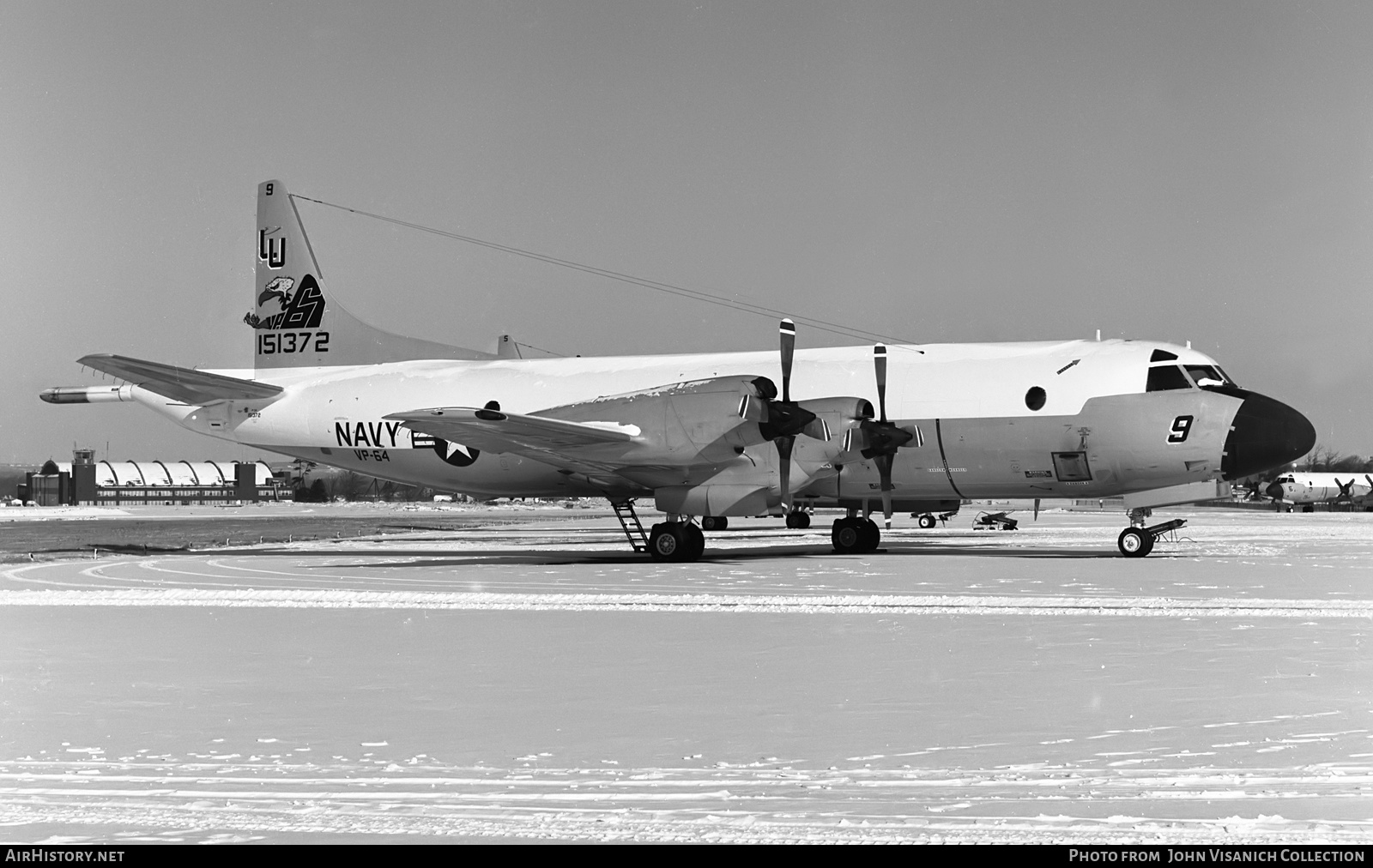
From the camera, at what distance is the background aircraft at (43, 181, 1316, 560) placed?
25.8 m

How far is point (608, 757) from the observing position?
7141mm

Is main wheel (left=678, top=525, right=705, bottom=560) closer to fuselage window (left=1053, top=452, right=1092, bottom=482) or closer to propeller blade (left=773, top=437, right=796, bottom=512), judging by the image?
propeller blade (left=773, top=437, right=796, bottom=512)

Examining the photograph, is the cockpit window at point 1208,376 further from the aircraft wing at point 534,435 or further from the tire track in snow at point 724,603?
the aircraft wing at point 534,435

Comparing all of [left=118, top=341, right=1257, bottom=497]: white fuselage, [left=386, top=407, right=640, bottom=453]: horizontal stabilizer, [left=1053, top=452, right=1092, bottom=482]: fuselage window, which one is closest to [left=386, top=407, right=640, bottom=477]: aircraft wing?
[left=386, top=407, right=640, bottom=453]: horizontal stabilizer

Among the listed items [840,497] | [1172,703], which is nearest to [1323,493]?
[840,497]

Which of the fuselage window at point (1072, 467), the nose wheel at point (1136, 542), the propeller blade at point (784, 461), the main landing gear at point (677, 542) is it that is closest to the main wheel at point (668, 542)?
the main landing gear at point (677, 542)

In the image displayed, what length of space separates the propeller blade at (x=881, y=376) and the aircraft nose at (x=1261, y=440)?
22.8 ft

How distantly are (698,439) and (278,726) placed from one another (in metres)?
18.2

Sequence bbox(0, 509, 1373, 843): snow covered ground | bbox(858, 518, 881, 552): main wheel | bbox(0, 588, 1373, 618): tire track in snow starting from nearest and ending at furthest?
bbox(0, 509, 1373, 843): snow covered ground < bbox(0, 588, 1373, 618): tire track in snow < bbox(858, 518, 881, 552): main wheel

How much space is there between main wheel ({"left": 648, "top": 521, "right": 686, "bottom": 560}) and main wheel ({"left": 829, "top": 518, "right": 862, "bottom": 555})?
540 cm

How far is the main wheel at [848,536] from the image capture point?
30344 mm

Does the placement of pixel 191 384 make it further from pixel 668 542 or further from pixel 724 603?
pixel 724 603

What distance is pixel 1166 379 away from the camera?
26281 mm
